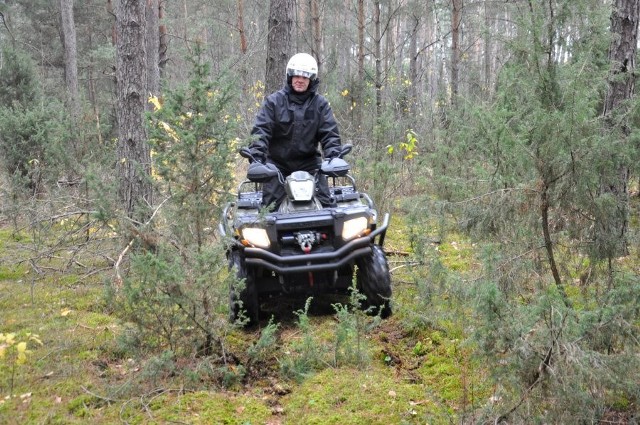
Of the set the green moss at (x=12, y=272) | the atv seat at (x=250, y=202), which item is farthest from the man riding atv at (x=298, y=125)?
the green moss at (x=12, y=272)

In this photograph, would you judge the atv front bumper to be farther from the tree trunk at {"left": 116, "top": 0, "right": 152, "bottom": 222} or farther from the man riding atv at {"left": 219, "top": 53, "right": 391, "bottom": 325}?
the tree trunk at {"left": 116, "top": 0, "right": 152, "bottom": 222}

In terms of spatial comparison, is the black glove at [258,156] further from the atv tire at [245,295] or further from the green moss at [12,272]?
the green moss at [12,272]

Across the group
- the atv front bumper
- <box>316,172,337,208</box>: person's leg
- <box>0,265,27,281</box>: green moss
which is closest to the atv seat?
<box>316,172,337,208</box>: person's leg

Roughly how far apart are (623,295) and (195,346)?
2.82 m

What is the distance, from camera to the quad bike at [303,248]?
493 cm

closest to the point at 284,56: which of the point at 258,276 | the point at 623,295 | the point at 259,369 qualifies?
the point at 258,276

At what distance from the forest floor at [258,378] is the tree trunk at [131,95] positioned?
183 cm

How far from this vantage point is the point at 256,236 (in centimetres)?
498

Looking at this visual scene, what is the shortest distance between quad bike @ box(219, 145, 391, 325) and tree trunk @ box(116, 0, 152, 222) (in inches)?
78.7

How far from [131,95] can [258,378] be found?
412 centimetres

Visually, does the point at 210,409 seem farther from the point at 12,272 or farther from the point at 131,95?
the point at 12,272

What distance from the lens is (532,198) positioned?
4.05m

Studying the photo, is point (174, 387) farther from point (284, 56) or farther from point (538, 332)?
point (284, 56)

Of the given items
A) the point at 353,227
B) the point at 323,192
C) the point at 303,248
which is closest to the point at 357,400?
the point at 303,248
